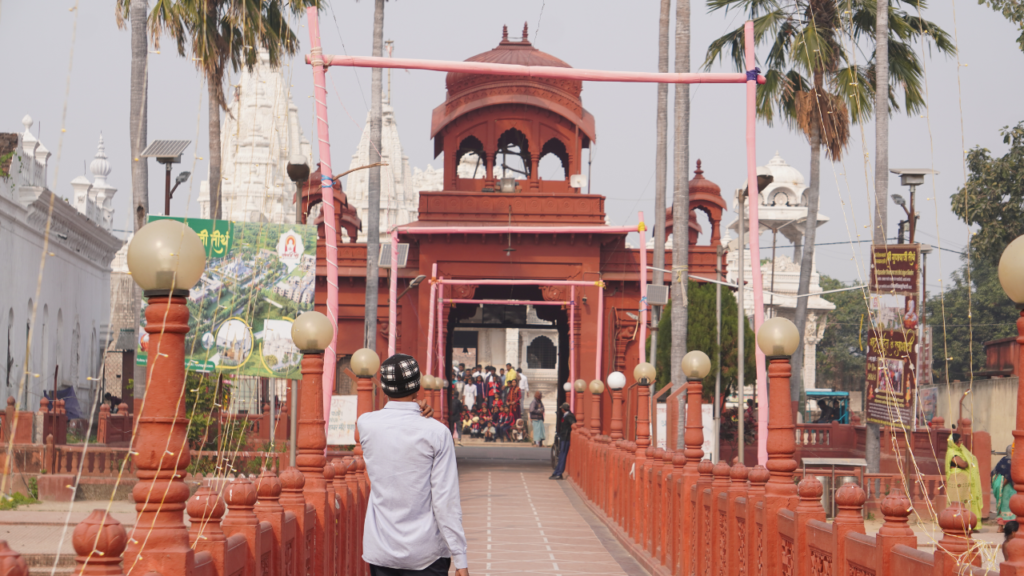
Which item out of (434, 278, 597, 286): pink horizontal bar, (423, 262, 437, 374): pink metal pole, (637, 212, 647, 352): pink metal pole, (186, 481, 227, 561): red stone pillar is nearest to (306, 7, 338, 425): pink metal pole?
(186, 481, 227, 561): red stone pillar

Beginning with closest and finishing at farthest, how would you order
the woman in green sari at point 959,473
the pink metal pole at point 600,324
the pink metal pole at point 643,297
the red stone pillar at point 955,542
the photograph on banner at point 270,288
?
the red stone pillar at point 955,542
the photograph on banner at point 270,288
the woman in green sari at point 959,473
the pink metal pole at point 643,297
the pink metal pole at point 600,324

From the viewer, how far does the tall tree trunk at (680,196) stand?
18.1 m

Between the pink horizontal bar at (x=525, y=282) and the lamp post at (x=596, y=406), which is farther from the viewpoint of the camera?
the pink horizontal bar at (x=525, y=282)

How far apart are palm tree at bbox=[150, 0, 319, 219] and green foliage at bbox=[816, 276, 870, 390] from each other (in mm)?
46822

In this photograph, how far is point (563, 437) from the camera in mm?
24125

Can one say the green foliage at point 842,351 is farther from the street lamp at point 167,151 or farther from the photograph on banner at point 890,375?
the street lamp at point 167,151

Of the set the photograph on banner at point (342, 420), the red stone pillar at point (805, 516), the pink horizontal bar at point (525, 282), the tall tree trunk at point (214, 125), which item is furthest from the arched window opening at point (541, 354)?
the red stone pillar at point (805, 516)

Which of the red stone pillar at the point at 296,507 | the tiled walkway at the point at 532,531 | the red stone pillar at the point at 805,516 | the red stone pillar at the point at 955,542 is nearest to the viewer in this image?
the red stone pillar at the point at 955,542

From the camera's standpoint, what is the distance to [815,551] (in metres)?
6.10

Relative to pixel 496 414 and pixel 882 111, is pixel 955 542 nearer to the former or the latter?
pixel 882 111

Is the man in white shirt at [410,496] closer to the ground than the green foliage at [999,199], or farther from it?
closer to the ground

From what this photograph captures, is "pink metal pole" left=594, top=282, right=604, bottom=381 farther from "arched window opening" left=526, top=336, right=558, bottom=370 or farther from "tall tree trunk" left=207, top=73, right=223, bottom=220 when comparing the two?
"arched window opening" left=526, top=336, right=558, bottom=370

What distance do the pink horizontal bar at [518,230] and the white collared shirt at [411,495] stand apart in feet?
64.5

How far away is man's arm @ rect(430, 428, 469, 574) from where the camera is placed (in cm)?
514
